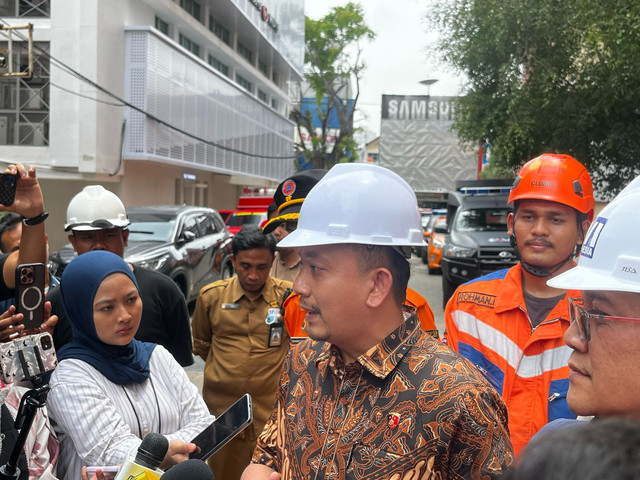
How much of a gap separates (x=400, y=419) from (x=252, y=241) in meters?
2.56

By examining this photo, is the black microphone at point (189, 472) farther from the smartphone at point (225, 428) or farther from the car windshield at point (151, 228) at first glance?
the car windshield at point (151, 228)

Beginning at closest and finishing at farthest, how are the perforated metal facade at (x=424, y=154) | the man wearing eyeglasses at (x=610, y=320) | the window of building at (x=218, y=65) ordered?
the man wearing eyeglasses at (x=610, y=320) → the window of building at (x=218, y=65) → the perforated metal facade at (x=424, y=154)

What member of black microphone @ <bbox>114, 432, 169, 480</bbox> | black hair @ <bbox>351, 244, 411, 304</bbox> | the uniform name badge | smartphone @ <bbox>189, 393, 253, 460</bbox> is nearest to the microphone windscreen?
black microphone @ <bbox>114, 432, 169, 480</bbox>

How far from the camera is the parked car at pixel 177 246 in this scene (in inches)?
380

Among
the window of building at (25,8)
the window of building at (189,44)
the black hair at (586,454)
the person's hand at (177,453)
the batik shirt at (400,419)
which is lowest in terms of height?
the person's hand at (177,453)

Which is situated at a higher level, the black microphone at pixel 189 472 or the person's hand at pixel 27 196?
the person's hand at pixel 27 196

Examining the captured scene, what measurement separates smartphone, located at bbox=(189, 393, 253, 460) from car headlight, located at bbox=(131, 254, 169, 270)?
7441 millimetres

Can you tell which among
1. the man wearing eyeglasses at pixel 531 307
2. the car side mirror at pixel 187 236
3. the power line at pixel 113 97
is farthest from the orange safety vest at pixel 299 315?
the power line at pixel 113 97

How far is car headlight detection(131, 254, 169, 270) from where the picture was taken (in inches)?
365

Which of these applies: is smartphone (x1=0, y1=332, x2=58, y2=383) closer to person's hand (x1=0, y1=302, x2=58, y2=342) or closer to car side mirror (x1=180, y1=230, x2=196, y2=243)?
person's hand (x1=0, y1=302, x2=58, y2=342)

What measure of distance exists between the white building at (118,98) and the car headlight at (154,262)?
25.1 ft

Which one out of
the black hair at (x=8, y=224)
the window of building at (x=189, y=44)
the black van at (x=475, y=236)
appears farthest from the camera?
the window of building at (x=189, y=44)

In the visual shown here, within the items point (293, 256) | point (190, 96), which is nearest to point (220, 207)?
point (190, 96)

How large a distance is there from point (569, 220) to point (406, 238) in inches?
54.2
